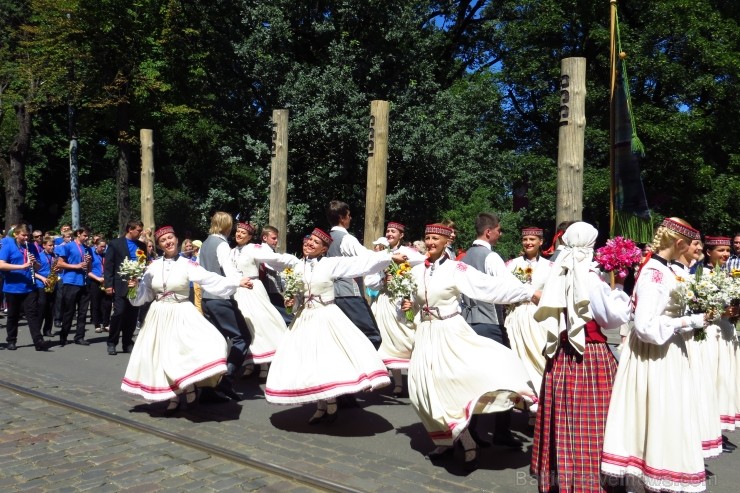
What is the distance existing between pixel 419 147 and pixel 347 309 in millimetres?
12753

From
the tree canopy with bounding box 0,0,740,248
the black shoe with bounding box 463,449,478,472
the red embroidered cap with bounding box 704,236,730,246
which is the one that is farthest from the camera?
the tree canopy with bounding box 0,0,740,248

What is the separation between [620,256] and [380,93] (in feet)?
58.0

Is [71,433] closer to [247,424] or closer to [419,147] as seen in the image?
[247,424]

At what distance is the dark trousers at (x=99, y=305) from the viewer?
14172mm

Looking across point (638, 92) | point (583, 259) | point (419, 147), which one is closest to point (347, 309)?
point (583, 259)

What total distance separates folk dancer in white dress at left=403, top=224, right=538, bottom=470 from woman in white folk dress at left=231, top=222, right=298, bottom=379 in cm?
322

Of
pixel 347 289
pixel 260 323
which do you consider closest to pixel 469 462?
pixel 347 289

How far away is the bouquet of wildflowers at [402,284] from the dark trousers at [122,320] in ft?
20.1

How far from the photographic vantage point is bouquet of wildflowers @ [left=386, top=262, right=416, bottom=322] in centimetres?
632

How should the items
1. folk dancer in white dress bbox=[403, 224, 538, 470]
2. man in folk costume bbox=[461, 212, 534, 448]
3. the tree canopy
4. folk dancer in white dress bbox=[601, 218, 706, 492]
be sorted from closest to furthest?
folk dancer in white dress bbox=[601, 218, 706, 492], folk dancer in white dress bbox=[403, 224, 538, 470], man in folk costume bbox=[461, 212, 534, 448], the tree canopy

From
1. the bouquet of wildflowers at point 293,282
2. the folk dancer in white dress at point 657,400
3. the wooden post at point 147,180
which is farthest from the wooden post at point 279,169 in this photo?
the folk dancer in white dress at point 657,400

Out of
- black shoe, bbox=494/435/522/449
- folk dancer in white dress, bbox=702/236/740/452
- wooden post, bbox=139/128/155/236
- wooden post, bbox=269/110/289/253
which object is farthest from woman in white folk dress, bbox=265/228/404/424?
wooden post, bbox=139/128/155/236

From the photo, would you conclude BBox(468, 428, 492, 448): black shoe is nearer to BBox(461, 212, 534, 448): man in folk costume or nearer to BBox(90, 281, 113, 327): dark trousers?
BBox(461, 212, 534, 448): man in folk costume

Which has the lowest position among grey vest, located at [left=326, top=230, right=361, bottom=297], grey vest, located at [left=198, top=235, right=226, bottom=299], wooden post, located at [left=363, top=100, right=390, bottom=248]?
grey vest, located at [left=326, top=230, right=361, bottom=297]
